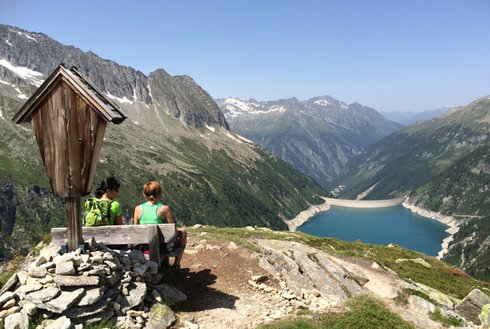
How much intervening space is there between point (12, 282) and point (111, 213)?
14.8 ft

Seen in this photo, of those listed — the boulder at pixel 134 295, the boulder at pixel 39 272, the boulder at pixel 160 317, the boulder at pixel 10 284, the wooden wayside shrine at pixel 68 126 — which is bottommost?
the boulder at pixel 160 317

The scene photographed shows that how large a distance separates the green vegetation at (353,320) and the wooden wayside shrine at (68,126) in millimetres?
8380

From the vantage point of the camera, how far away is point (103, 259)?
1255 cm

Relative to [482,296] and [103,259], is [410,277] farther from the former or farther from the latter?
[103,259]

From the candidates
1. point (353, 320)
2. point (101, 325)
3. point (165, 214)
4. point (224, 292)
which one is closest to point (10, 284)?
point (101, 325)

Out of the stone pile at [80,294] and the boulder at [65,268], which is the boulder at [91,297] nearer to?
the stone pile at [80,294]

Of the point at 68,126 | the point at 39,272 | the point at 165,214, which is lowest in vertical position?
the point at 39,272

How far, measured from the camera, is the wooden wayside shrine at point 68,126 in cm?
1241

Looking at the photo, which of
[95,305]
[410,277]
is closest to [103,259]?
[95,305]

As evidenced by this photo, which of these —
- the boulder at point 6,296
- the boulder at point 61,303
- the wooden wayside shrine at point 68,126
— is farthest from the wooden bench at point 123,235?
the boulder at point 61,303

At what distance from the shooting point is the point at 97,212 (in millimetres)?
15375

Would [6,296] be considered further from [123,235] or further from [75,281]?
[123,235]

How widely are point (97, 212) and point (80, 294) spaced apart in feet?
14.8

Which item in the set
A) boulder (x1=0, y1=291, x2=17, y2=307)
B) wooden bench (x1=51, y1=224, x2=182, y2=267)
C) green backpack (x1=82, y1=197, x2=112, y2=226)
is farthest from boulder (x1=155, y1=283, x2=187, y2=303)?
boulder (x1=0, y1=291, x2=17, y2=307)
